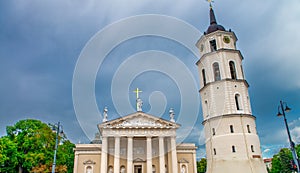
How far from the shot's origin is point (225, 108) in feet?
95.0

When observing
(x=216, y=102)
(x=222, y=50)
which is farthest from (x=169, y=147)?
(x=222, y=50)

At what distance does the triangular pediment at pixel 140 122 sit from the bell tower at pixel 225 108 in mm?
5493

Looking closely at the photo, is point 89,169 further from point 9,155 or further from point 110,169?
point 9,155

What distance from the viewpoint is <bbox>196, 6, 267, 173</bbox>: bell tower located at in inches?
1057

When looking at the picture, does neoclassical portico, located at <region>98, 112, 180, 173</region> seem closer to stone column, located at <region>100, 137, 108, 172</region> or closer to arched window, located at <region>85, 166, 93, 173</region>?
stone column, located at <region>100, 137, 108, 172</region>

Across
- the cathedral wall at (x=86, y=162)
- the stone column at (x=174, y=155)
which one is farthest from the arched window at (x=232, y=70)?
the cathedral wall at (x=86, y=162)

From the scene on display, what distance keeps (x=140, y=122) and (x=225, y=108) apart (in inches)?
432

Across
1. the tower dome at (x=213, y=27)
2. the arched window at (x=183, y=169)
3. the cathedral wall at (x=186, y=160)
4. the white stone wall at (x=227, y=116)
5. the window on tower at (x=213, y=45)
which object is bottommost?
the arched window at (x=183, y=169)

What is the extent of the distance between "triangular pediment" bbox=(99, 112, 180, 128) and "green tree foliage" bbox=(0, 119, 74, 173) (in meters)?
8.39

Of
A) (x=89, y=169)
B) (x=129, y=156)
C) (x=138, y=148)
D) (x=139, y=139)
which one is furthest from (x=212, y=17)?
(x=89, y=169)

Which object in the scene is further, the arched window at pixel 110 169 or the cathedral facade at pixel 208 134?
the arched window at pixel 110 169

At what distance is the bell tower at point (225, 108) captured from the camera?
→ 26859mm

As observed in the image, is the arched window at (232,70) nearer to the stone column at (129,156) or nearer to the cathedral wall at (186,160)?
the cathedral wall at (186,160)

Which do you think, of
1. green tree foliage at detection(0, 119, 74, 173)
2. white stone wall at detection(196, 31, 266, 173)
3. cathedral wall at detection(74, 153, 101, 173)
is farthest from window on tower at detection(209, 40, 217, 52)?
green tree foliage at detection(0, 119, 74, 173)
